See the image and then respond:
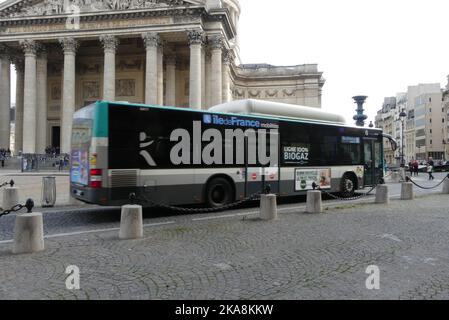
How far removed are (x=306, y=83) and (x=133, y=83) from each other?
2688 cm

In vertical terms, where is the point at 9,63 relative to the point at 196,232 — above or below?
above

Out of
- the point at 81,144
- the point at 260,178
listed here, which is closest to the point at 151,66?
the point at 260,178

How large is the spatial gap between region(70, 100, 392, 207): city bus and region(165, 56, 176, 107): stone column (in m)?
31.1

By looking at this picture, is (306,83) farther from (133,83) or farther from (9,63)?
(9,63)

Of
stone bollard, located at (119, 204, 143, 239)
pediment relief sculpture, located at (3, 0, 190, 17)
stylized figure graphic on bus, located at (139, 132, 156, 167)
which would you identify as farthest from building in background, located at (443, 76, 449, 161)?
stone bollard, located at (119, 204, 143, 239)

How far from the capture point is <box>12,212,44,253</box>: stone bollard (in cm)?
576

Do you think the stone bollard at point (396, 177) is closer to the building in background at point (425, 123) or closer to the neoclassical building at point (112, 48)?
the neoclassical building at point (112, 48)

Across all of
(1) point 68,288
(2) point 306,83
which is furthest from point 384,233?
(2) point 306,83

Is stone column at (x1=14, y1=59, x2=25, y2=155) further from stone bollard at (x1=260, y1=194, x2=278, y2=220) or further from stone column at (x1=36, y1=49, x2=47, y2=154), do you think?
stone bollard at (x1=260, y1=194, x2=278, y2=220)

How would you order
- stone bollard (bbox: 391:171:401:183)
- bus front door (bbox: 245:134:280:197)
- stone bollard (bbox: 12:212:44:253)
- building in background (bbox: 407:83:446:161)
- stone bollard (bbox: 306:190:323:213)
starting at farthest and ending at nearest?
building in background (bbox: 407:83:446:161) → stone bollard (bbox: 391:171:401:183) → bus front door (bbox: 245:134:280:197) → stone bollard (bbox: 306:190:323:213) → stone bollard (bbox: 12:212:44:253)

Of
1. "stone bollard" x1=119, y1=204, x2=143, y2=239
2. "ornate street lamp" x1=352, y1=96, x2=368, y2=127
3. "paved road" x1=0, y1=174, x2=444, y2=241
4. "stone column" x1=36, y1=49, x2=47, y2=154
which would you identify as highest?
"stone column" x1=36, y1=49, x2=47, y2=154

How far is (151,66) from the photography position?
37062mm

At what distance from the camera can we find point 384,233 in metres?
7.42

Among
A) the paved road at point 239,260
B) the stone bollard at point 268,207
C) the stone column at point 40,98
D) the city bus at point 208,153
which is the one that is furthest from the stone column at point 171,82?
the stone bollard at point 268,207
